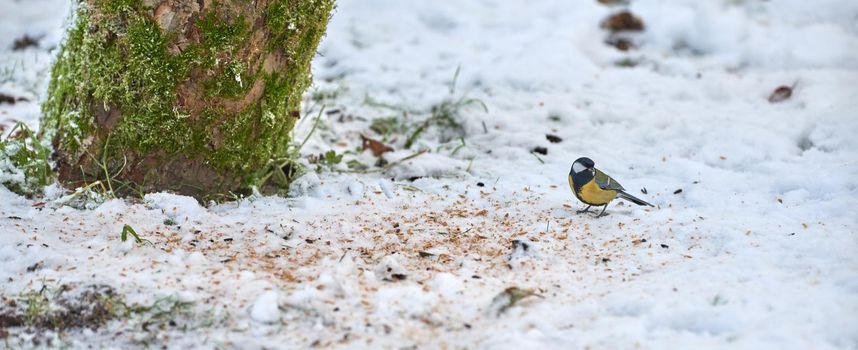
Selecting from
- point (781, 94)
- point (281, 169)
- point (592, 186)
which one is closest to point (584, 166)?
point (592, 186)

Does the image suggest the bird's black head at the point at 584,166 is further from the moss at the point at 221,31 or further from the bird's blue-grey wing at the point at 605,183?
the moss at the point at 221,31

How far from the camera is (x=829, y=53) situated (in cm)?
500

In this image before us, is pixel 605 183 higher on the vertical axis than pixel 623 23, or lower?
lower

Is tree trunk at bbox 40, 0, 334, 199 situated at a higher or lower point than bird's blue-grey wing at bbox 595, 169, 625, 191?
higher

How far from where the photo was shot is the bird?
2.89 meters

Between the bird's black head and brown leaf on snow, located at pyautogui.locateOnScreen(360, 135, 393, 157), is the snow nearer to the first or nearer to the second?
the bird's black head

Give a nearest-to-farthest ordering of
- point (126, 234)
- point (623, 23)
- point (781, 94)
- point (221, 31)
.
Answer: point (126, 234), point (221, 31), point (781, 94), point (623, 23)

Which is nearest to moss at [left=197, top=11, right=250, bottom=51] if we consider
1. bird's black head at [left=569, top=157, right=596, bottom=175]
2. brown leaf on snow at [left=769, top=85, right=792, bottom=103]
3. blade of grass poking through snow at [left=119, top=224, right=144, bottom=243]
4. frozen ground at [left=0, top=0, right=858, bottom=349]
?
frozen ground at [left=0, top=0, right=858, bottom=349]

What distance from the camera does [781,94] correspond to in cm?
450

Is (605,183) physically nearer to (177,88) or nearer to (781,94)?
(177,88)

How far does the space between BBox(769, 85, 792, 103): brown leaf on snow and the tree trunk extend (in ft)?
9.31

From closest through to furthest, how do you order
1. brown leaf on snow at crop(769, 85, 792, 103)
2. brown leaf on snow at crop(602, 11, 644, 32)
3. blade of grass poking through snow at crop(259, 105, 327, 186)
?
blade of grass poking through snow at crop(259, 105, 327, 186) < brown leaf on snow at crop(769, 85, 792, 103) < brown leaf on snow at crop(602, 11, 644, 32)

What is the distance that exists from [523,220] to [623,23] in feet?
10.6

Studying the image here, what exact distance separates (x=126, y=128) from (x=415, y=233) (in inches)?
45.7
